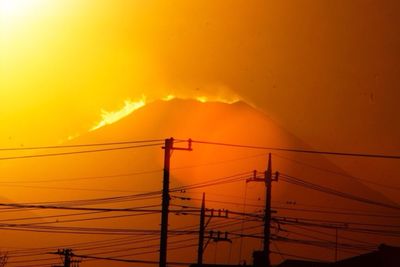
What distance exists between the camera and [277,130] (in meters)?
136

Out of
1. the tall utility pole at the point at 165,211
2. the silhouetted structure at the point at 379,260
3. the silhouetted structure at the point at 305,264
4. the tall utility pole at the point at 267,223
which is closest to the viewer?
the tall utility pole at the point at 165,211

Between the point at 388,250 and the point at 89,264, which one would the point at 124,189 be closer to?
the point at 89,264

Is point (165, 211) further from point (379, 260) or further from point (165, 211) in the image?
point (379, 260)

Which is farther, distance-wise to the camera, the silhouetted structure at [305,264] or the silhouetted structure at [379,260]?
the silhouetted structure at [305,264]

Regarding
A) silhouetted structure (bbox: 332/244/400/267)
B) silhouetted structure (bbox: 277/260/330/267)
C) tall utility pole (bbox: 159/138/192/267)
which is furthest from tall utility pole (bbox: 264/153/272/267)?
silhouetted structure (bbox: 277/260/330/267)

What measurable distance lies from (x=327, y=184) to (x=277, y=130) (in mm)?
25436

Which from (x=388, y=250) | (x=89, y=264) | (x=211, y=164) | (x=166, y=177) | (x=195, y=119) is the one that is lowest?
(x=89, y=264)

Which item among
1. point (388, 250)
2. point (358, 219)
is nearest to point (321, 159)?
point (358, 219)

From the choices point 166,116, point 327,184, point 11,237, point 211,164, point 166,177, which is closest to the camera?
point 166,177

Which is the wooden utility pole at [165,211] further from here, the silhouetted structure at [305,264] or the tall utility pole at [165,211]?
the silhouetted structure at [305,264]

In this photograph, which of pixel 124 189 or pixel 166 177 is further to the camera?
pixel 124 189

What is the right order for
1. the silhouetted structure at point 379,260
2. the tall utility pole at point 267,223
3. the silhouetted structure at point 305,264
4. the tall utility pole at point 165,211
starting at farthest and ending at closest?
the silhouetted structure at point 305,264, the silhouetted structure at point 379,260, the tall utility pole at point 267,223, the tall utility pole at point 165,211

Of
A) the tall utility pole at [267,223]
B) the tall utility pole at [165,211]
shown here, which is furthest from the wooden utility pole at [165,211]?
the tall utility pole at [267,223]

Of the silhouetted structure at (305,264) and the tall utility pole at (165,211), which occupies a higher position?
the tall utility pole at (165,211)
